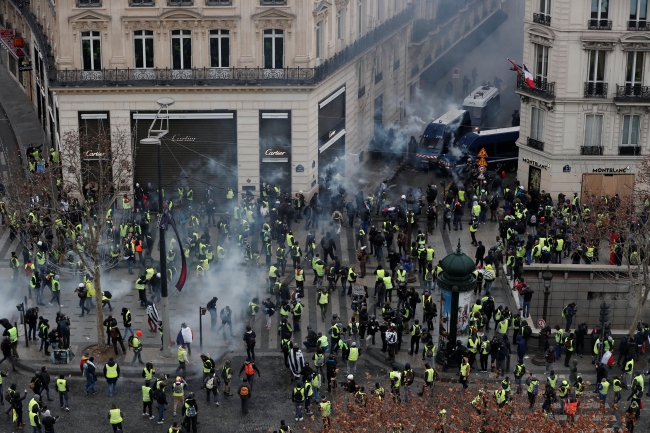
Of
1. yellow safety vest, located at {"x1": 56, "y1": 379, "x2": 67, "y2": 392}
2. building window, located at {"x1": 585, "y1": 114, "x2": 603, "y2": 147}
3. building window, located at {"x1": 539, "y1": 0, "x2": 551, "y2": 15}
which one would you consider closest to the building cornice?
building window, located at {"x1": 539, "y1": 0, "x2": 551, "y2": 15}

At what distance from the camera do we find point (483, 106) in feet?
266

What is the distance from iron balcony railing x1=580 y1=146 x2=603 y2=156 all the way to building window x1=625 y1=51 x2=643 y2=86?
11.6ft

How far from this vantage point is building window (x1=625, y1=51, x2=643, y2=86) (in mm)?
65125

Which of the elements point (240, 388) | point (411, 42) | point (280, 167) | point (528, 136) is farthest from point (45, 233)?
point (411, 42)

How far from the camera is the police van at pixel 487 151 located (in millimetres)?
72688

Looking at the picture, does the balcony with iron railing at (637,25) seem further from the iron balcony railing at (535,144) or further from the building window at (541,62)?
the iron balcony railing at (535,144)

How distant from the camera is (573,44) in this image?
65438mm

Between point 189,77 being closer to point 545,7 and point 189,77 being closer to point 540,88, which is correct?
point 540,88

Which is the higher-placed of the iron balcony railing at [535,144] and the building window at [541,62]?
the building window at [541,62]

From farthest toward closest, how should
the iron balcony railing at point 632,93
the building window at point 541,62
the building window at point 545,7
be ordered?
1. the building window at point 541,62
2. the building window at point 545,7
3. the iron balcony railing at point 632,93

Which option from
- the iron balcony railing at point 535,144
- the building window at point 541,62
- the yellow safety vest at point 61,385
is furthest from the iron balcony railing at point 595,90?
the yellow safety vest at point 61,385

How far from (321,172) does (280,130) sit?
4060 mm

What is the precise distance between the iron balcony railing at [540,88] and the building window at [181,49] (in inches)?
676

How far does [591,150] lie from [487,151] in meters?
8.17
